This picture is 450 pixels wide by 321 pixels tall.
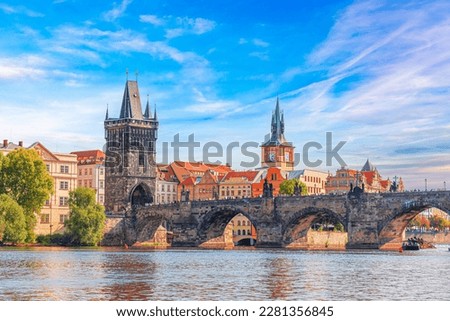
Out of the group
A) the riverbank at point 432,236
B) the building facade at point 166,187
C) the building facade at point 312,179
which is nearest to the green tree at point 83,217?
the building facade at point 166,187

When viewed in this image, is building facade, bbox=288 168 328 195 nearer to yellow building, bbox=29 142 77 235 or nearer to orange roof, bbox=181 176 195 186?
orange roof, bbox=181 176 195 186

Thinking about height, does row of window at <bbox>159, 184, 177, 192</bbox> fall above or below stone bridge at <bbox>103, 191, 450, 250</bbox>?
above

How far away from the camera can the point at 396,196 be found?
79.4 meters

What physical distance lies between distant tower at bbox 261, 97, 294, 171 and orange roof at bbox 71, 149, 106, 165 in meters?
40.7

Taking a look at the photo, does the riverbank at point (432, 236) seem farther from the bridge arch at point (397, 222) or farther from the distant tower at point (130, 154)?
the bridge arch at point (397, 222)

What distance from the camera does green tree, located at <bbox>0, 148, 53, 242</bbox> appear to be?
259ft

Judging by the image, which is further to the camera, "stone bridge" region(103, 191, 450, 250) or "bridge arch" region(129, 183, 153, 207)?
"bridge arch" region(129, 183, 153, 207)

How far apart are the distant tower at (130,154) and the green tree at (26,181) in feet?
99.1

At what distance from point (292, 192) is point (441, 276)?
76.8 metres

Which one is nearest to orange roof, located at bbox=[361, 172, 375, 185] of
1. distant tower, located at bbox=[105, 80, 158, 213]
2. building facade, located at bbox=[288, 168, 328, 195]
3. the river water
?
building facade, located at bbox=[288, 168, 328, 195]

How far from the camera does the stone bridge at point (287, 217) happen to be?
80.0 meters

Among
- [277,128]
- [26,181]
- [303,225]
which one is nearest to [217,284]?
[26,181]
